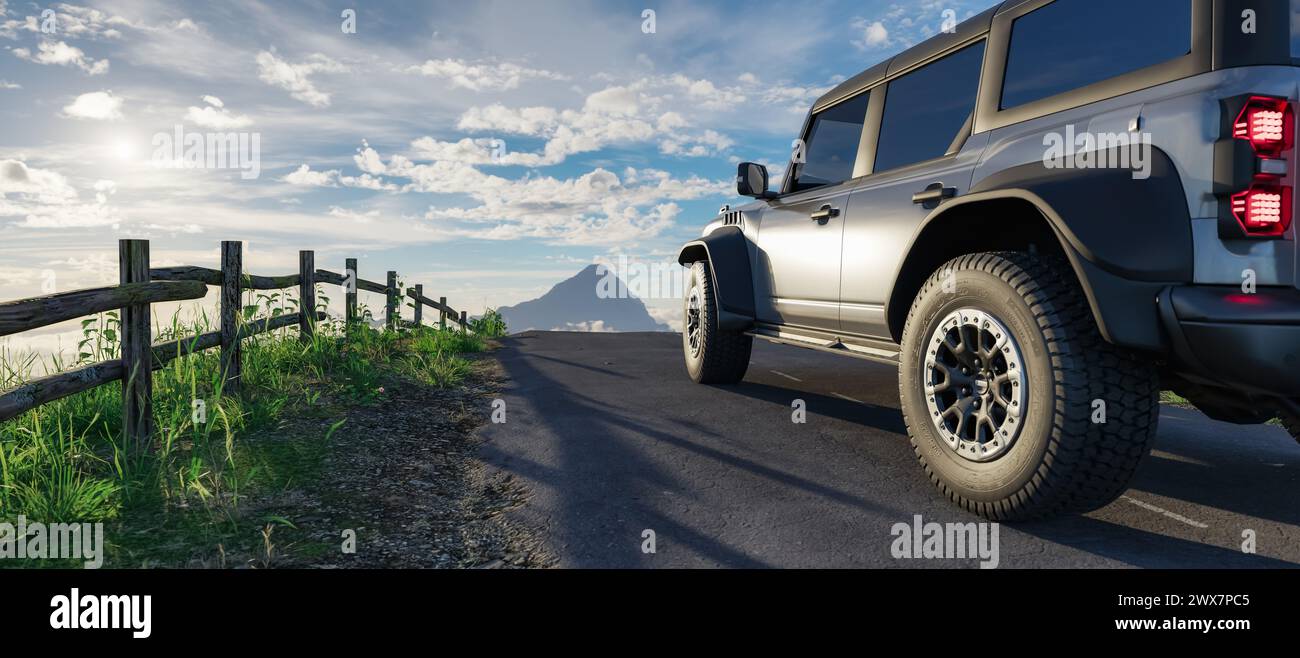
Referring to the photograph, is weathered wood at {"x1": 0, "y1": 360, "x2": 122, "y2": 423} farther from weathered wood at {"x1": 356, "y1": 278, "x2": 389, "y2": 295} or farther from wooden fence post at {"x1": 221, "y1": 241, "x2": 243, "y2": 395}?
weathered wood at {"x1": 356, "y1": 278, "x2": 389, "y2": 295}

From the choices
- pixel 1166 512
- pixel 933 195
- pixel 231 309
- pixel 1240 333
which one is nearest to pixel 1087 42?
pixel 933 195

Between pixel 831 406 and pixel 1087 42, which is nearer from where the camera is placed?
pixel 1087 42

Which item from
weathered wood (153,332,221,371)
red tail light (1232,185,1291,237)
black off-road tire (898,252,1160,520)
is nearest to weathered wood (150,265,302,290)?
weathered wood (153,332,221,371)

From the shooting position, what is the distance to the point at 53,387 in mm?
3629

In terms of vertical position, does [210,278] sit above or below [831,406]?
above

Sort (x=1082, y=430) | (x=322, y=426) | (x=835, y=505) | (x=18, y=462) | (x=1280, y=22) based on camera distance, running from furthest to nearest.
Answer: (x=322, y=426) < (x=18, y=462) < (x=835, y=505) < (x=1082, y=430) < (x=1280, y=22)

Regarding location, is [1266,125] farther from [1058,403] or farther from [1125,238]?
[1058,403]

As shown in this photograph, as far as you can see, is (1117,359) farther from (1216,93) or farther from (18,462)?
(18,462)

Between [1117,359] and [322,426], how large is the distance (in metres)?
4.70

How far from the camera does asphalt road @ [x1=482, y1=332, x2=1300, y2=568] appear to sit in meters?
2.75

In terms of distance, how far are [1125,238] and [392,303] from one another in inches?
491
